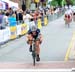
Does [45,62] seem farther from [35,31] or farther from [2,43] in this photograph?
[2,43]

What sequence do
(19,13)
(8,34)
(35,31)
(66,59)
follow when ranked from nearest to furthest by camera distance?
(35,31)
(66,59)
(8,34)
(19,13)

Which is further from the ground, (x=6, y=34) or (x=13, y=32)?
(x=6, y=34)

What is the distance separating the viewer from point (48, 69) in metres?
14.6

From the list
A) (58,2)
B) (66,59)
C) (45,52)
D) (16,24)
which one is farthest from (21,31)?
(58,2)

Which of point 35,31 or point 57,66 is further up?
point 35,31

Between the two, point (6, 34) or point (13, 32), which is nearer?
point (6, 34)

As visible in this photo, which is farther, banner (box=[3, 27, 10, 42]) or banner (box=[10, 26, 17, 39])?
banner (box=[10, 26, 17, 39])

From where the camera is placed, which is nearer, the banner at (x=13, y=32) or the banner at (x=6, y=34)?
the banner at (x=6, y=34)

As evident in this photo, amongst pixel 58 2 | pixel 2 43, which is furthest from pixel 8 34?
pixel 58 2

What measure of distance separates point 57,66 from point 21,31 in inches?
594

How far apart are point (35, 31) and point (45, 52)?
172 inches

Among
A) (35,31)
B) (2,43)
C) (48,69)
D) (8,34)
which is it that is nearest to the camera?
(48,69)

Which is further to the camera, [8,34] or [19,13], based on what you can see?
[19,13]

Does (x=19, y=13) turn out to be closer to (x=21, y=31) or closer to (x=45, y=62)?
(x=21, y=31)
